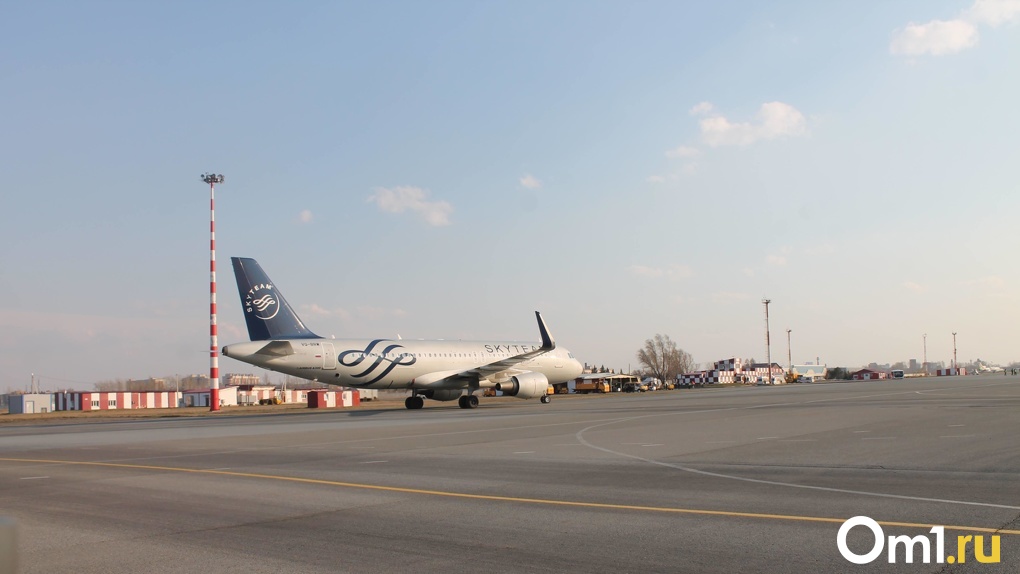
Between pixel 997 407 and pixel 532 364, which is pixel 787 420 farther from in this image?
pixel 532 364

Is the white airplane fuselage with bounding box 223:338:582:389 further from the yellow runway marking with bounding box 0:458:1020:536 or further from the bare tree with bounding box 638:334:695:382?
the bare tree with bounding box 638:334:695:382

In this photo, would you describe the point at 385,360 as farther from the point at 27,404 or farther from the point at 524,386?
the point at 27,404

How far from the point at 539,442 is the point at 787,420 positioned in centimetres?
1037

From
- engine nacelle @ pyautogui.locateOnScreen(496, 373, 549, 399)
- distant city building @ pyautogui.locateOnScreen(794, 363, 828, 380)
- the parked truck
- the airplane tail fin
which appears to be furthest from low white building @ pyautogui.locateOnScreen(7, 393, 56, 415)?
distant city building @ pyautogui.locateOnScreen(794, 363, 828, 380)

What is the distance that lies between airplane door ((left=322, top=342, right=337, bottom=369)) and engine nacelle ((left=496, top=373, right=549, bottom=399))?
10.3 meters

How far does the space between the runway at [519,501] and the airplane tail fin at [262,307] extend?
20.1 m

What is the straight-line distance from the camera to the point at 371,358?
42.2 metres

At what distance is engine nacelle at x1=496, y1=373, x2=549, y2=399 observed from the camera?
1811 inches

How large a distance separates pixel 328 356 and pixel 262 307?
183 inches

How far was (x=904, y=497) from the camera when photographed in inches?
402

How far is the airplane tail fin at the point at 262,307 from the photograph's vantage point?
4116 cm

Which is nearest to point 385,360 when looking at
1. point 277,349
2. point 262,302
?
point 277,349

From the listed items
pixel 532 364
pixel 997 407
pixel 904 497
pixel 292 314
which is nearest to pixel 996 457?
pixel 904 497

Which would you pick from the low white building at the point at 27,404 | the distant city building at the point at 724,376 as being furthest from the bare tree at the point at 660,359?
the low white building at the point at 27,404
